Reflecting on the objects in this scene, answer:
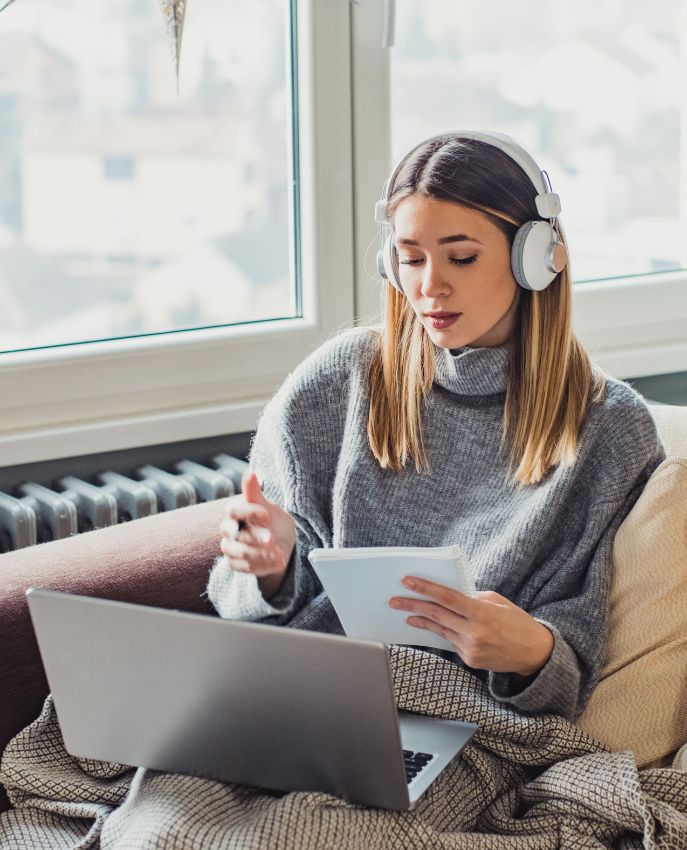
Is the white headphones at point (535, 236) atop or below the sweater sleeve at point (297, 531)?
atop

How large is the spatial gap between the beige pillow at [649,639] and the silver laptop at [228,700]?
23cm

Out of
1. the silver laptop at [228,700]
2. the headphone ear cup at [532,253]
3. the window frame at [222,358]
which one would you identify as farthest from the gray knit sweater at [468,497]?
the window frame at [222,358]

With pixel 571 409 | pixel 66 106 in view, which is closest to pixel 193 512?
pixel 571 409

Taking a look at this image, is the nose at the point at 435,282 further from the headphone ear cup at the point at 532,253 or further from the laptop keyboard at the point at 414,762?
the laptop keyboard at the point at 414,762

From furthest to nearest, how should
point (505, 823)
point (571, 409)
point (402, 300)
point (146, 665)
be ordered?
point (402, 300) → point (571, 409) → point (505, 823) → point (146, 665)

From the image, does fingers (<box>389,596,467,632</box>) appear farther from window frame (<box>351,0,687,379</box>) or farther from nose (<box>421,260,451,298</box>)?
window frame (<box>351,0,687,379</box>)

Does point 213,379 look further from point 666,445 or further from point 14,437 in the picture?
point 666,445

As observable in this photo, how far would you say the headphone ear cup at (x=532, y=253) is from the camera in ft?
4.49

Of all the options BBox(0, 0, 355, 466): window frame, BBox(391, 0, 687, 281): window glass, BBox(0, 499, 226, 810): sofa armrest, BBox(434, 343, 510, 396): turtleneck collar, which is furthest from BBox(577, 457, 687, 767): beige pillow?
BBox(391, 0, 687, 281): window glass

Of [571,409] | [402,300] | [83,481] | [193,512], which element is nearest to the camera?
[571,409]

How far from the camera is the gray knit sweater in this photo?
4.49ft

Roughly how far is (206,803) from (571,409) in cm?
63

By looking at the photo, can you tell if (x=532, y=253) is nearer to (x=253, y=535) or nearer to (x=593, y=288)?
(x=253, y=535)

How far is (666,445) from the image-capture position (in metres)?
1.57
